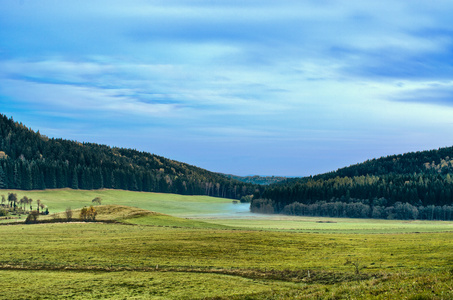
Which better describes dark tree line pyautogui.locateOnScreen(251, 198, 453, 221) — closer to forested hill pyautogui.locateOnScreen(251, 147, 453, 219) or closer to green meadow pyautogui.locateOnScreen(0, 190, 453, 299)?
forested hill pyautogui.locateOnScreen(251, 147, 453, 219)

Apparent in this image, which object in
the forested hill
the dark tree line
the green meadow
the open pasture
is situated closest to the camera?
the green meadow

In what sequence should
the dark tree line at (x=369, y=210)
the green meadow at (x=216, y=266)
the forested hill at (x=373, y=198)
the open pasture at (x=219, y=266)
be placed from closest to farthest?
the green meadow at (x=216, y=266) < the open pasture at (x=219, y=266) < the dark tree line at (x=369, y=210) < the forested hill at (x=373, y=198)

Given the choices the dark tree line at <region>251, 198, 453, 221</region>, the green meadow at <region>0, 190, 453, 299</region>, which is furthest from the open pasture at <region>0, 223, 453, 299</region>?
the dark tree line at <region>251, 198, 453, 221</region>

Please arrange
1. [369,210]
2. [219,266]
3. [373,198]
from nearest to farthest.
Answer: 1. [219,266]
2. [369,210]
3. [373,198]

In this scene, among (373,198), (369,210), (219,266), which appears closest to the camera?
(219,266)

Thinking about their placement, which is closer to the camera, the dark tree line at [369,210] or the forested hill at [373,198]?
the dark tree line at [369,210]

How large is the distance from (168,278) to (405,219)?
127m

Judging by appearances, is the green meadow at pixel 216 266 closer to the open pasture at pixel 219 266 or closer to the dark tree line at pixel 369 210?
the open pasture at pixel 219 266

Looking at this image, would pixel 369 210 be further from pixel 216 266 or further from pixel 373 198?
pixel 216 266

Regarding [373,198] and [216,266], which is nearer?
[216,266]

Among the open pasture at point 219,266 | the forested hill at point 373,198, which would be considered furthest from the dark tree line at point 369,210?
the open pasture at point 219,266

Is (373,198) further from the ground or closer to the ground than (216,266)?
further from the ground

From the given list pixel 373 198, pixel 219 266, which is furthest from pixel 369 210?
pixel 219 266

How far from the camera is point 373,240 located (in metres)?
70.1
